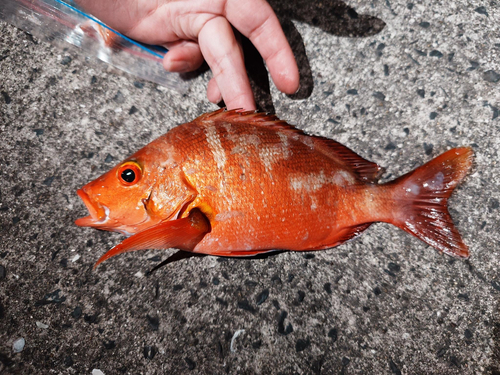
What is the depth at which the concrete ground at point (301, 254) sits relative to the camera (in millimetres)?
1340

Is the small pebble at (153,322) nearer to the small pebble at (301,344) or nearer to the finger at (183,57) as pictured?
the small pebble at (301,344)

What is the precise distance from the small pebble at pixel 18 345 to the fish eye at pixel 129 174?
33.5 inches

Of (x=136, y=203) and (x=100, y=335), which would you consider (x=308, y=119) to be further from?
(x=100, y=335)

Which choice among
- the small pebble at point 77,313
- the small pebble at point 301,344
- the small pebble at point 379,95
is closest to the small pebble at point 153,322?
the small pebble at point 77,313

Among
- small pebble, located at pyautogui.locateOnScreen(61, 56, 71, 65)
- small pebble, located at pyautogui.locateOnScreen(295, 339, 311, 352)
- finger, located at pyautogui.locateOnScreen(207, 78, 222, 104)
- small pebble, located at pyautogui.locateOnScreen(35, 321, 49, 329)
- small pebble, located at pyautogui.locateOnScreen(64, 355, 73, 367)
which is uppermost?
small pebble, located at pyautogui.locateOnScreen(61, 56, 71, 65)

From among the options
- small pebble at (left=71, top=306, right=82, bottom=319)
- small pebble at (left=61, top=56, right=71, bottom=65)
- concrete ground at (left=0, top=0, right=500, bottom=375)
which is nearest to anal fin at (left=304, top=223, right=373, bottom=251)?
concrete ground at (left=0, top=0, right=500, bottom=375)

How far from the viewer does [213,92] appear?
1706 millimetres

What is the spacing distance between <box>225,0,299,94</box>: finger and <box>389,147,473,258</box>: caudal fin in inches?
29.7

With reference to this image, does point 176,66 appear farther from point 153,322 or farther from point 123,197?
point 153,322

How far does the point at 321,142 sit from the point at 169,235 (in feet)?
2.63

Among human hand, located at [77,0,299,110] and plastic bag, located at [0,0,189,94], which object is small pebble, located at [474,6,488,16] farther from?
plastic bag, located at [0,0,189,94]

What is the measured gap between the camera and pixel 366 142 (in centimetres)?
159

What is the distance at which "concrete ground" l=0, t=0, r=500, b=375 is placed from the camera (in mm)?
1340

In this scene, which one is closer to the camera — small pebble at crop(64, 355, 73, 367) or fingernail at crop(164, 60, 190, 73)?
small pebble at crop(64, 355, 73, 367)
